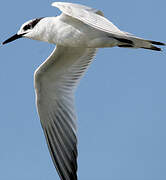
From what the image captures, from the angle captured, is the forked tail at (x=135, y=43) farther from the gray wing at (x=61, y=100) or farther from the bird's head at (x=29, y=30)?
the gray wing at (x=61, y=100)

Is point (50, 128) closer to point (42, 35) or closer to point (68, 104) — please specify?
point (68, 104)

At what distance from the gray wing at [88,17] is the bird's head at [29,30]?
3.23 ft

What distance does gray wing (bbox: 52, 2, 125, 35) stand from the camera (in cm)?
711

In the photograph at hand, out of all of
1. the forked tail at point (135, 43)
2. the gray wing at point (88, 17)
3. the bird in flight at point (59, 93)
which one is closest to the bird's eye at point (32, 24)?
the bird in flight at point (59, 93)

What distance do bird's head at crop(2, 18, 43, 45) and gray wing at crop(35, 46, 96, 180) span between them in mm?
626

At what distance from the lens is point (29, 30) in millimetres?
9109

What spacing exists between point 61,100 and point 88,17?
2.65m

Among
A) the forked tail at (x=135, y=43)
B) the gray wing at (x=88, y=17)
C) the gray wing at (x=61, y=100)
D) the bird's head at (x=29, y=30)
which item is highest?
the gray wing at (x=88, y=17)

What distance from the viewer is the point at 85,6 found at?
838 centimetres

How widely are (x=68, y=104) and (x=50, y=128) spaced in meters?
0.50

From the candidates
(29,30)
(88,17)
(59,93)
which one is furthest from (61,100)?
(88,17)

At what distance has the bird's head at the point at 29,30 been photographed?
890cm

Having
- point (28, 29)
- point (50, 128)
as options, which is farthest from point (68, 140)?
point (28, 29)

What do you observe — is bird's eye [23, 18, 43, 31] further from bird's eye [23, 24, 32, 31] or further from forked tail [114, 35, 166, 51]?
forked tail [114, 35, 166, 51]
